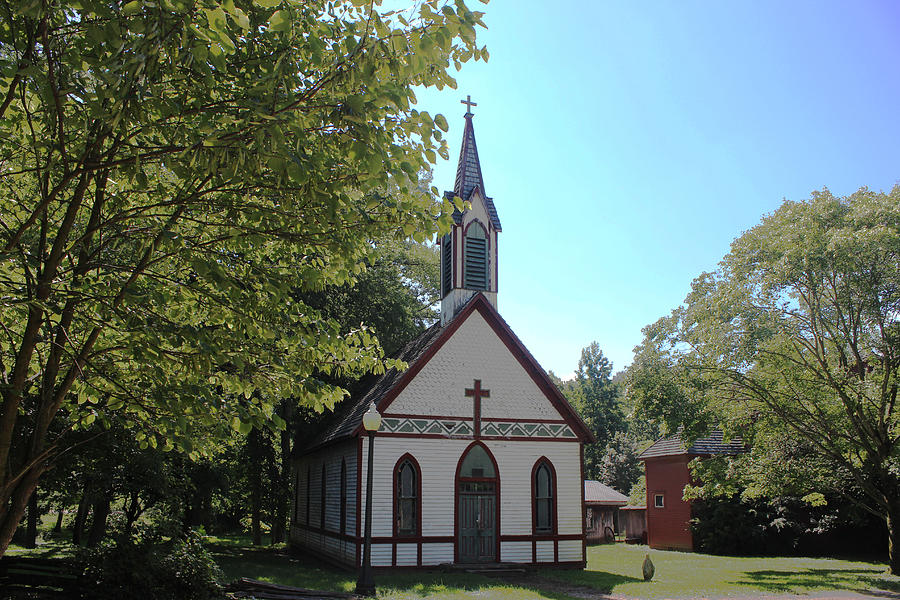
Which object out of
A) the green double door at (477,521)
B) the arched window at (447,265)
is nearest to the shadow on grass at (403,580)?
the green double door at (477,521)

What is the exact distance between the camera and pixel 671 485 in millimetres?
32938

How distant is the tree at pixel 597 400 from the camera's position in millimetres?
70938

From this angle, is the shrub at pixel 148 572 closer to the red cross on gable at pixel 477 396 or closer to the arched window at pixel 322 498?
the red cross on gable at pixel 477 396

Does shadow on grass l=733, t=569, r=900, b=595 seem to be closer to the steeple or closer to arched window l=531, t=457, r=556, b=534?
arched window l=531, t=457, r=556, b=534

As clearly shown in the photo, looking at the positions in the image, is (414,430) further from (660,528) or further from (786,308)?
(660,528)

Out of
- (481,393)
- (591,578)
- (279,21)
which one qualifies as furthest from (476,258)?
(279,21)

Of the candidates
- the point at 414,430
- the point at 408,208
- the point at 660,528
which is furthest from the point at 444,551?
the point at 660,528

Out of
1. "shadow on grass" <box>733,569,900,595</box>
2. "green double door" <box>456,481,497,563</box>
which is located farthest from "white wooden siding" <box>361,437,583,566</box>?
"shadow on grass" <box>733,569,900,595</box>

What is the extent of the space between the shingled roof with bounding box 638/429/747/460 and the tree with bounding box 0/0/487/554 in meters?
27.0

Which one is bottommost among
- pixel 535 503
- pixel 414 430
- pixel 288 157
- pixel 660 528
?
pixel 660 528

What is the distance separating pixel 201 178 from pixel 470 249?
17.5 m

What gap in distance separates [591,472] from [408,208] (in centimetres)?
6336

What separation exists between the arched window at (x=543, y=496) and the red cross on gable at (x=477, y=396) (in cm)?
224

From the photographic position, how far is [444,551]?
1909 cm
